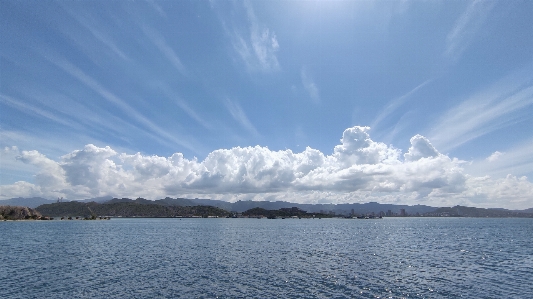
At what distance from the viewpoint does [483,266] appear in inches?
2434

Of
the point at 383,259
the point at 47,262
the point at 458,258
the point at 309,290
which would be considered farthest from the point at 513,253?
the point at 47,262

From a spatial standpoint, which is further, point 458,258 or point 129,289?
point 458,258

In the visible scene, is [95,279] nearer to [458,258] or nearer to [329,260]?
[329,260]

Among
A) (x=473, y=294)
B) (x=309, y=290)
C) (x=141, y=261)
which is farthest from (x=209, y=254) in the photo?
(x=473, y=294)

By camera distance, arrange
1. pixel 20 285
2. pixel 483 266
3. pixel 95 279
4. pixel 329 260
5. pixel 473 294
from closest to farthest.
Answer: pixel 473 294 → pixel 20 285 → pixel 95 279 → pixel 483 266 → pixel 329 260

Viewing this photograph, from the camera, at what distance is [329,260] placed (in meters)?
67.3

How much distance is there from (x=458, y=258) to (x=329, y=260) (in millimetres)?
32943

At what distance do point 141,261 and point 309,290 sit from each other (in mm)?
41347

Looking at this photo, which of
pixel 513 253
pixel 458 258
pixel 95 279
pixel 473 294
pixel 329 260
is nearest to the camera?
pixel 473 294

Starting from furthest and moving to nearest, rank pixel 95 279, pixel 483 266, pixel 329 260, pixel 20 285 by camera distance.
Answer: pixel 329 260 < pixel 483 266 < pixel 95 279 < pixel 20 285

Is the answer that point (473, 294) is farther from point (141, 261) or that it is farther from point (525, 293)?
point (141, 261)

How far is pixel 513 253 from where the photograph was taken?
267 ft

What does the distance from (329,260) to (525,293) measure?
112 ft

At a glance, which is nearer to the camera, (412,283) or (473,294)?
(473,294)
